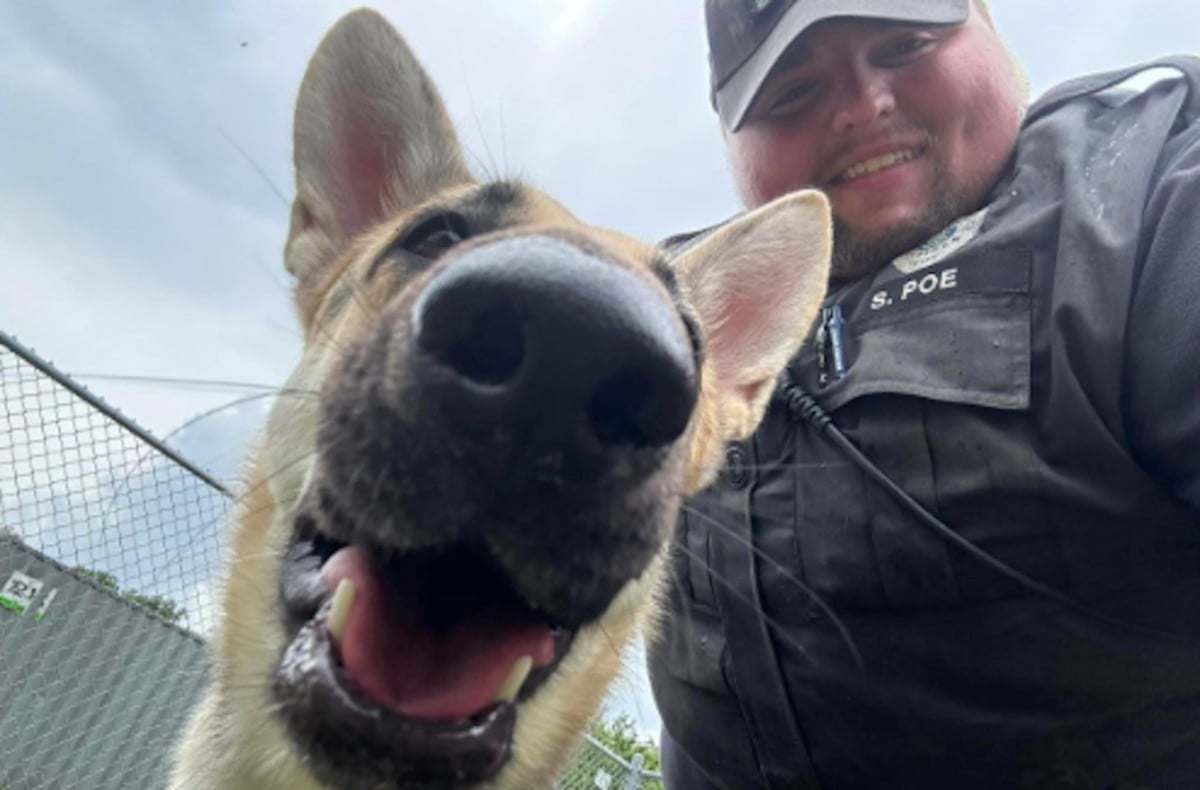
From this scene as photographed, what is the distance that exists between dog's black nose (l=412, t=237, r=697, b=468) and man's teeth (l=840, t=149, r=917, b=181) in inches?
110

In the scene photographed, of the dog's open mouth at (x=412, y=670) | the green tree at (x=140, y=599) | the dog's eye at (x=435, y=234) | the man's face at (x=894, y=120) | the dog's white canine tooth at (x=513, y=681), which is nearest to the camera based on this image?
the dog's open mouth at (x=412, y=670)

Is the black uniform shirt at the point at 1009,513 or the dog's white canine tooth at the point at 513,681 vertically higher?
the dog's white canine tooth at the point at 513,681

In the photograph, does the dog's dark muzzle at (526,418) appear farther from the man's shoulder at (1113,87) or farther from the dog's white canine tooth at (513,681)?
the man's shoulder at (1113,87)

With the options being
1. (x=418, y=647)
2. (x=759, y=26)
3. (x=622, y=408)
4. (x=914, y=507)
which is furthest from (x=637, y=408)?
(x=759, y=26)

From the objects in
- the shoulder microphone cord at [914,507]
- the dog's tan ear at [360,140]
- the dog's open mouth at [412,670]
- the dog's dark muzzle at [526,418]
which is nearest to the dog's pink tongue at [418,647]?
the dog's open mouth at [412,670]

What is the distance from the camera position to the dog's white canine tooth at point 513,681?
1.71 metres

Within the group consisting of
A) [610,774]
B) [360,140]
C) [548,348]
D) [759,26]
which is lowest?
[610,774]

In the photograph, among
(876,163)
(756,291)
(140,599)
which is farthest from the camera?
(140,599)

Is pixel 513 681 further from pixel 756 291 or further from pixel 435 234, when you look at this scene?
pixel 756 291

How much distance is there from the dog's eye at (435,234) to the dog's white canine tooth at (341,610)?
1203 mm

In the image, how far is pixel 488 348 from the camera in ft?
4.36

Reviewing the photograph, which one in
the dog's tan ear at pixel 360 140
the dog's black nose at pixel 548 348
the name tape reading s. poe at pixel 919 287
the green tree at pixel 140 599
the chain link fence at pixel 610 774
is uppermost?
the dog's tan ear at pixel 360 140

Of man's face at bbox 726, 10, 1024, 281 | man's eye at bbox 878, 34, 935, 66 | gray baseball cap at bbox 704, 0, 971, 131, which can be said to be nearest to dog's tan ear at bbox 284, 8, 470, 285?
gray baseball cap at bbox 704, 0, 971, 131

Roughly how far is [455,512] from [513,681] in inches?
21.1
